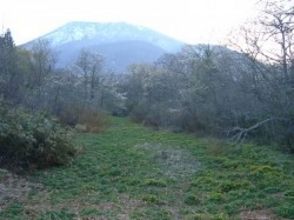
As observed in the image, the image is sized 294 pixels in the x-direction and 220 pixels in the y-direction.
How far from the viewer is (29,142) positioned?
44.2 feet

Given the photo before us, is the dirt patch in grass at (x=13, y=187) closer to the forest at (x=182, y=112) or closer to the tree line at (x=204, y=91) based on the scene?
the forest at (x=182, y=112)

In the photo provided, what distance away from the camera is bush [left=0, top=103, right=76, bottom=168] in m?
13.3

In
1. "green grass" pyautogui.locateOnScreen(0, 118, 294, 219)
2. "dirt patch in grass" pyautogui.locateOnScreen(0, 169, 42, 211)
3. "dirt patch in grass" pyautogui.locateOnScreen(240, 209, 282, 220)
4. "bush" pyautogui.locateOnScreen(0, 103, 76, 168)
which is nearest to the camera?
"dirt patch in grass" pyautogui.locateOnScreen(240, 209, 282, 220)

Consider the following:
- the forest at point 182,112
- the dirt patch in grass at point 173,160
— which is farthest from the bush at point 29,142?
the dirt patch in grass at point 173,160

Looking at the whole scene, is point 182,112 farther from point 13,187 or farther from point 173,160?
point 13,187

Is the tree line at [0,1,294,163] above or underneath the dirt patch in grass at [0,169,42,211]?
above

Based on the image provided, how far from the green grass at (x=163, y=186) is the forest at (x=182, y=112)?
79 millimetres

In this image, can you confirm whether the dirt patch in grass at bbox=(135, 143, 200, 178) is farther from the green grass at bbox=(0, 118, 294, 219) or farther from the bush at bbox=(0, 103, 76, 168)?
the bush at bbox=(0, 103, 76, 168)

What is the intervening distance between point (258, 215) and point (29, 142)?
22.9 feet

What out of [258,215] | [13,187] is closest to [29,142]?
[13,187]

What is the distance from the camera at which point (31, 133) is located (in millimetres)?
13984

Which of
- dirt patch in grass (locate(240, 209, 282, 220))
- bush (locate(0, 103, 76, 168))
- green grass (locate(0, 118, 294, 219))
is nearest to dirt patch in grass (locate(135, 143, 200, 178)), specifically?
green grass (locate(0, 118, 294, 219))

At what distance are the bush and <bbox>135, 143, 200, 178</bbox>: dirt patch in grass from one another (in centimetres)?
305

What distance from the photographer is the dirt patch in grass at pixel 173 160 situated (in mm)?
14031
